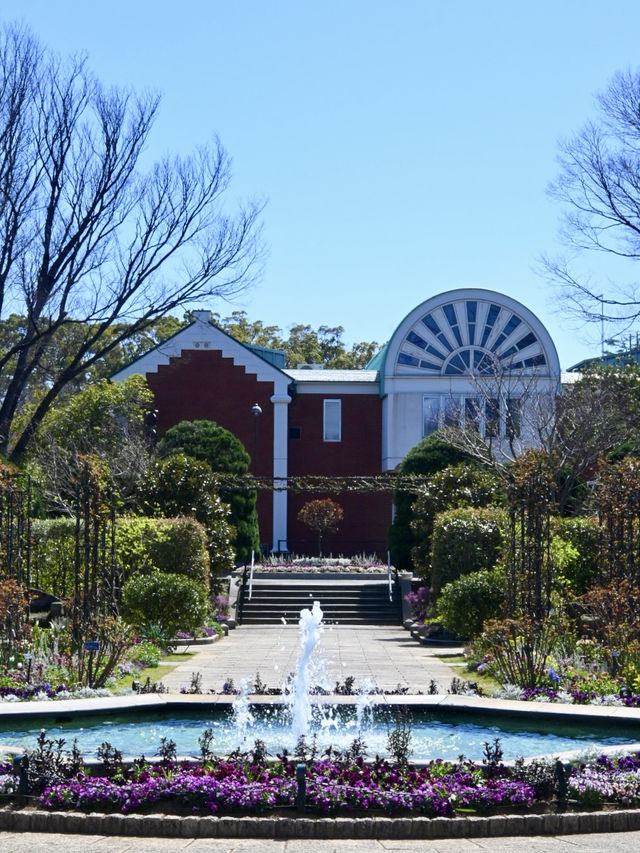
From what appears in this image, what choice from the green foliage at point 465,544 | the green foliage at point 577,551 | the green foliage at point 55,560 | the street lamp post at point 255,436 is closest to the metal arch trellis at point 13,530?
the green foliage at point 55,560

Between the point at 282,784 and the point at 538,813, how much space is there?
1626mm

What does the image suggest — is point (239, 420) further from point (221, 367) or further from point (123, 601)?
point (123, 601)

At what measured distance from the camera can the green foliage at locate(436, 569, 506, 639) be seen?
1875cm

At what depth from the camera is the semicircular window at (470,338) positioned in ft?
131

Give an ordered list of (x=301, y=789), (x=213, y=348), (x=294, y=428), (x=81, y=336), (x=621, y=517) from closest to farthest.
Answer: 1. (x=301, y=789)
2. (x=621, y=517)
3. (x=213, y=348)
4. (x=294, y=428)
5. (x=81, y=336)

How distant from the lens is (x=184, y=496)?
85.6ft

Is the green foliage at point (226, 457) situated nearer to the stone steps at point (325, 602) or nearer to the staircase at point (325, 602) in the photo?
the staircase at point (325, 602)

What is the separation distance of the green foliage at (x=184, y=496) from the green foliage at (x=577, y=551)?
7.66m

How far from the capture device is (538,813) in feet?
24.9

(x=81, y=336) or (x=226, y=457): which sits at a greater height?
(x=81, y=336)

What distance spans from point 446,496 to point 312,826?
19629mm

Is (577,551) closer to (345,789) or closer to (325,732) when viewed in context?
(325,732)

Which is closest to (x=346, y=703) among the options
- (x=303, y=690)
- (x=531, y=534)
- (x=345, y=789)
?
(x=303, y=690)

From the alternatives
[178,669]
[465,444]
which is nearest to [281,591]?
[465,444]
